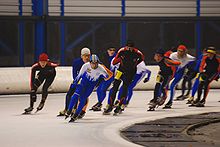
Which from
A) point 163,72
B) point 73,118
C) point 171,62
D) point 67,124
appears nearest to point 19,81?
point 163,72

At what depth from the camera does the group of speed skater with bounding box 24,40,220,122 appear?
17.3m

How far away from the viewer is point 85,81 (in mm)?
17344

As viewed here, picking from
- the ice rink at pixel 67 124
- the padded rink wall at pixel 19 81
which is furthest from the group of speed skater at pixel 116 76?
the padded rink wall at pixel 19 81

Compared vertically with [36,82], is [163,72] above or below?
above

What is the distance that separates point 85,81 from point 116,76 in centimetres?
186

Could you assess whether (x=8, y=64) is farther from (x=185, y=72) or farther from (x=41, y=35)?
(x=185, y=72)

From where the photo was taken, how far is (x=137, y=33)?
35.3m

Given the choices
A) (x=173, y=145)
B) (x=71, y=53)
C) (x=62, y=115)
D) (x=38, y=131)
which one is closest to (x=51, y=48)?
(x=71, y=53)

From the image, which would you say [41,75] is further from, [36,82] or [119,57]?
[119,57]

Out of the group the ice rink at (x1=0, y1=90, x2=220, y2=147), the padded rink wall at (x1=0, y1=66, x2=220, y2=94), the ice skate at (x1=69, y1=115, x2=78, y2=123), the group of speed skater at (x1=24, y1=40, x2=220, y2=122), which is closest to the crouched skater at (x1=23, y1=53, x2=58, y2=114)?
the group of speed skater at (x1=24, y1=40, x2=220, y2=122)

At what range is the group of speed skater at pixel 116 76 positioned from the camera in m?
17.3

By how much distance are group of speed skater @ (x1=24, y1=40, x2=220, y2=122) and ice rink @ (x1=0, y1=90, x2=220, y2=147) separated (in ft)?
1.09

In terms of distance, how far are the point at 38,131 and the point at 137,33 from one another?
66.6 ft

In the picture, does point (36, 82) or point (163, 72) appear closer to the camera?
point (36, 82)
